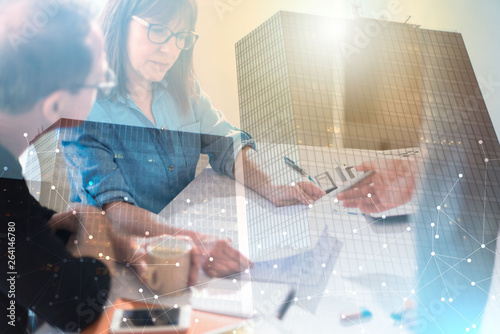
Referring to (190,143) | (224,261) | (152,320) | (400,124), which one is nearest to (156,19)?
(190,143)

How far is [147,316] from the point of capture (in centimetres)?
319

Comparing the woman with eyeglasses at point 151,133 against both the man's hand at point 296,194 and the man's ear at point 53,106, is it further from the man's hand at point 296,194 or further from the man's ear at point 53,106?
the man's ear at point 53,106

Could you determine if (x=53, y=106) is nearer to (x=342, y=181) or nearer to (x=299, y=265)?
(x=299, y=265)

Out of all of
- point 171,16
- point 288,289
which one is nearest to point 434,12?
point 171,16

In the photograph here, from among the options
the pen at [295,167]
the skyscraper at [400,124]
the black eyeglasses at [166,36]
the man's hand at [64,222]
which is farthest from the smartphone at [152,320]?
the black eyeglasses at [166,36]

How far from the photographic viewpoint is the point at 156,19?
354 cm

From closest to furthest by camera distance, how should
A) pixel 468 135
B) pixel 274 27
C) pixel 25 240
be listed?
pixel 25 240, pixel 274 27, pixel 468 135

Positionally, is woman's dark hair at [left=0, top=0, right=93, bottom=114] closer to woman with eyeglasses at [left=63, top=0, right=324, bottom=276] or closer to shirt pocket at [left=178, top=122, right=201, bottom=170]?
woman with eyeglasses at [left=63, top=0, right=324, bottom=276]

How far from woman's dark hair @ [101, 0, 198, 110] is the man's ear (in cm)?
38

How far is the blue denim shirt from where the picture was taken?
10.8ft

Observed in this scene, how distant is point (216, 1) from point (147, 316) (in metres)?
2.35

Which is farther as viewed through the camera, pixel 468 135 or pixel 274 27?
pixel 468 135

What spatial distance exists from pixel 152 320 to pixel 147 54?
72.3 inches

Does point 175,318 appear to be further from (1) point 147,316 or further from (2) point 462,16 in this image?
(2) point 462,16
